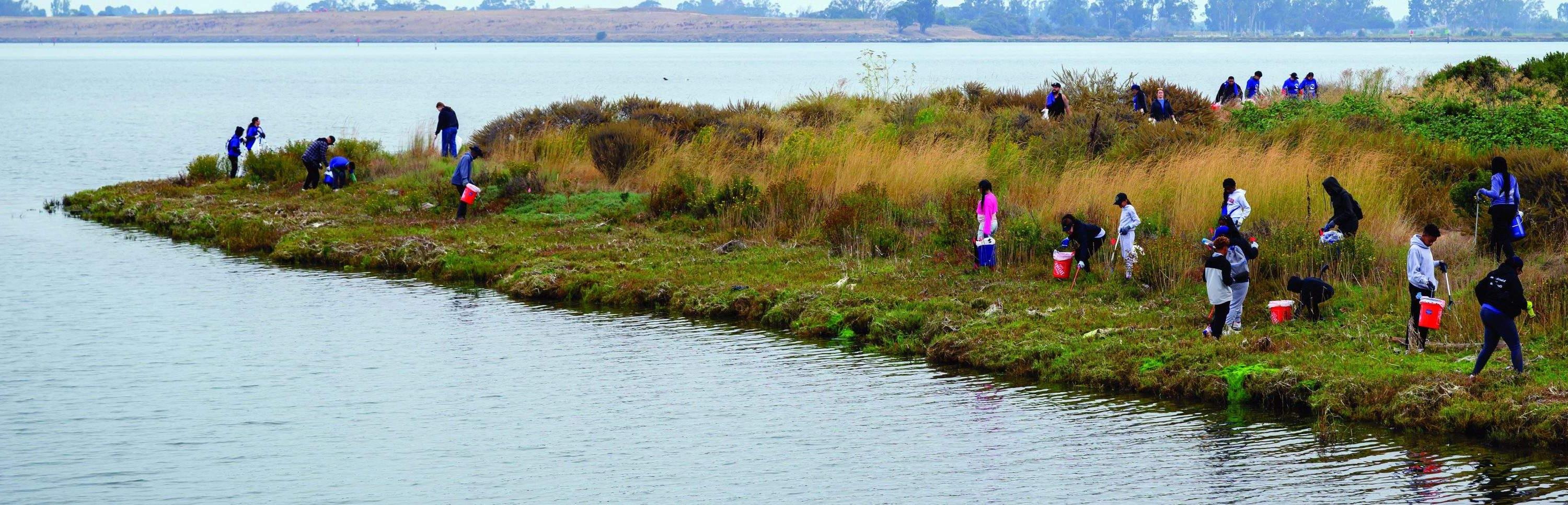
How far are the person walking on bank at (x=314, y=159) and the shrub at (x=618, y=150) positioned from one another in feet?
18.3

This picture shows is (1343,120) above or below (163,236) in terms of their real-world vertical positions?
above

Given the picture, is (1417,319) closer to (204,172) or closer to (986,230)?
(986,230)

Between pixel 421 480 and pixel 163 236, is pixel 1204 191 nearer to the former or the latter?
pixel 421 480

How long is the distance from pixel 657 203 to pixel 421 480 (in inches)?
580

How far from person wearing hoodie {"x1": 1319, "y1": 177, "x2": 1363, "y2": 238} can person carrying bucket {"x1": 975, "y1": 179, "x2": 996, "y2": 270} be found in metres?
4.23

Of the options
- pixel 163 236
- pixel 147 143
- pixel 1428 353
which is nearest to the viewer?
pixel 1428 353

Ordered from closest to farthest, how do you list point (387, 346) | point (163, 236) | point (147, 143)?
1. point (387, 346)
2. point (163, 236)
3. point (147, 143)

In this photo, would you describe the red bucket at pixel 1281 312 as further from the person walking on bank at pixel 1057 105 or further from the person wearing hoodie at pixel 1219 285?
the person walking on bank at pixel 1057 105

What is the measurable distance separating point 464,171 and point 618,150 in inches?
188

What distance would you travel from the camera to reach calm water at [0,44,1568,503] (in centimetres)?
1235

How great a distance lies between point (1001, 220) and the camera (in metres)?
23.0

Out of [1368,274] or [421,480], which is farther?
[1368,274]

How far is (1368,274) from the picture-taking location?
1861 centimetres

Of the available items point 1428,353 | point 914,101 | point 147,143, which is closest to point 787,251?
point 1428,353
